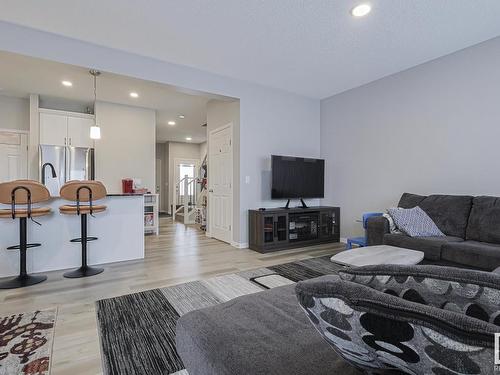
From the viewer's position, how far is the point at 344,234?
504cm

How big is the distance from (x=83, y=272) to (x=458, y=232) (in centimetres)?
449

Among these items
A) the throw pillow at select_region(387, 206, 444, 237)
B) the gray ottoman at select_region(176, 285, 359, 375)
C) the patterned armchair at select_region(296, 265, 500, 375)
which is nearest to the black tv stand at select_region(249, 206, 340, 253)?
the throw pillow at select_region(387, 206, 444, 237)

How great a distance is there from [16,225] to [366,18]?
454cm

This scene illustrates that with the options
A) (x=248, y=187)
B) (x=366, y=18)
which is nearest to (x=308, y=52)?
(x=366, y=18)

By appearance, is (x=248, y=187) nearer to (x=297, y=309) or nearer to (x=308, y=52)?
(x=308, y=52)

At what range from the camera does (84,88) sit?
4.80 meters

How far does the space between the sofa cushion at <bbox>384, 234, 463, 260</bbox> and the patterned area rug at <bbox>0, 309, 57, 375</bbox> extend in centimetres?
332

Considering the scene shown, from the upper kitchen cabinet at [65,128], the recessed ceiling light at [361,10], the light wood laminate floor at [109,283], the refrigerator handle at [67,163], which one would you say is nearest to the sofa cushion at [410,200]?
the light wood laminate floor at [109,283]

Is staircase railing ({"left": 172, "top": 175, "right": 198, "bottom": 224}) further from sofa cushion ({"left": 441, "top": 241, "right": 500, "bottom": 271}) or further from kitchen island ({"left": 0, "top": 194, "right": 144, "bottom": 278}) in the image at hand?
sofa cushion ({"left": 441, "top": 241, "right": 500, "bottom": 271})

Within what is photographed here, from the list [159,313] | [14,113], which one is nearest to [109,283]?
[159,313]

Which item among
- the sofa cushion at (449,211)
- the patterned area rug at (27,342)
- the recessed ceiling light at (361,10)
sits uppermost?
the recessed ceiling light at (361,10)

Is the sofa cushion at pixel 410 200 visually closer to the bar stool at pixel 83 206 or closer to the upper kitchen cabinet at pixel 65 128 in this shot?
the bar stool at pixel 83 206

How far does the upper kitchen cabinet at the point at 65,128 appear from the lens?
5.22 metres

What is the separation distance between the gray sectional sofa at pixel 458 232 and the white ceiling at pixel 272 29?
197 centimetres
